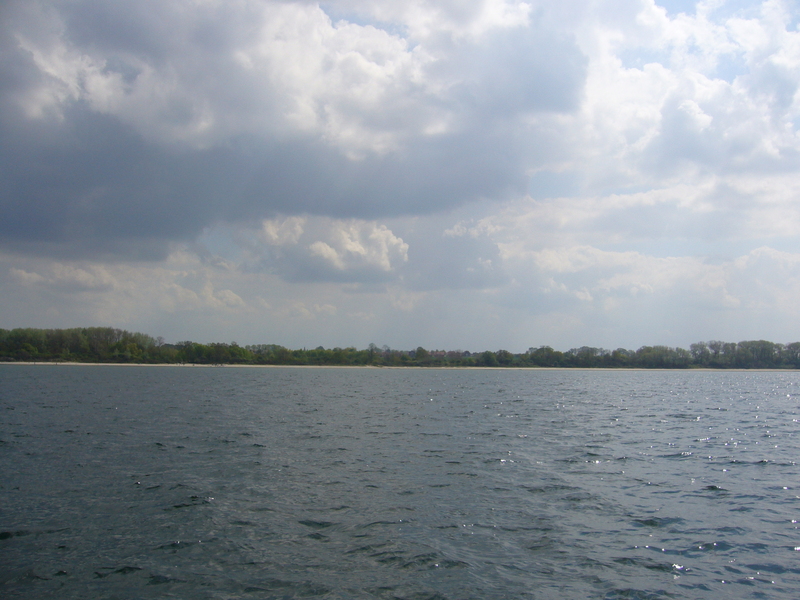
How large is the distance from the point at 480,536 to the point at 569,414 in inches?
1611

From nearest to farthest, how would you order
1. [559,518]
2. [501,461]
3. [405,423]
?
[559,518]
[501,461]
[405,423]

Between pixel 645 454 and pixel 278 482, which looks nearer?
pixel 278 482

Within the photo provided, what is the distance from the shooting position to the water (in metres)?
12.5

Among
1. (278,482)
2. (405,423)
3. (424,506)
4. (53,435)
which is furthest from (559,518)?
(53,435)

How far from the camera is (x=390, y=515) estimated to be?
17.4 m

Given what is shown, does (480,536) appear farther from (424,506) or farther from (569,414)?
(569,414)

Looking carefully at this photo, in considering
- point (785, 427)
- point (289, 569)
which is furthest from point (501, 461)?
point (785, 427)

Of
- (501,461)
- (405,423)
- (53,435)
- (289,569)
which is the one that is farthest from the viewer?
(405,423)

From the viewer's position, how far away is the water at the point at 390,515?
1248cm

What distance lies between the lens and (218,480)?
21875 millimetres

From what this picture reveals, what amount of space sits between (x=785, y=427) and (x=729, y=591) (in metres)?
41.6

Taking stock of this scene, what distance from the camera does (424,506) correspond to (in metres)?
18.5

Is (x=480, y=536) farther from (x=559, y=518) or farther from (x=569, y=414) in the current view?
(x=569, y=414)

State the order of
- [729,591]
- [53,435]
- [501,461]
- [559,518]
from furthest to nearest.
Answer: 1. [53,435]
2. [501,461]
3. [559,518]
4. [729,591]
